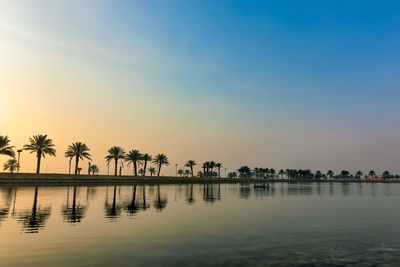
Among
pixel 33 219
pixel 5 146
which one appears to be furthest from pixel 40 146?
pixel 33 219

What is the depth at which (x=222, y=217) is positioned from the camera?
31.3 meters

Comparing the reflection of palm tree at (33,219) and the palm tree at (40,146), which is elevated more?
the palm tree at (40,146)

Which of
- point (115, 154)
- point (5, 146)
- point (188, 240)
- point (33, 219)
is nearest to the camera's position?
point (188, 240)

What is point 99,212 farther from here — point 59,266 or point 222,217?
point 59,266

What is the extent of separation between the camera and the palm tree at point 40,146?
322 feet

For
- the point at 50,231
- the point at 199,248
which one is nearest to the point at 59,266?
the point at 199,248

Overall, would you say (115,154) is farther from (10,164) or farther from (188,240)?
A: (188,240)

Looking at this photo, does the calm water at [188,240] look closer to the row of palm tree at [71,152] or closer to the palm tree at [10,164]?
the row of palm tree at [71,152]

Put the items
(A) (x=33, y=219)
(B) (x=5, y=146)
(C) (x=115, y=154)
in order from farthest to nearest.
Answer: (C) (x=115, y=154) → (B) (x=5, y=146) → (A) (x=33, y=219)

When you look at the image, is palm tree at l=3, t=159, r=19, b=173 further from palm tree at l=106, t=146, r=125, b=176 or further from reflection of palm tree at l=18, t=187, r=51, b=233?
reflection of palm tree at l=18, t=187, r=51, b=233

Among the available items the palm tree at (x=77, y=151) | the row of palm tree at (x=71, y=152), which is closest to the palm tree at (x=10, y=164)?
the row of palm tree at (x=71, y=152)

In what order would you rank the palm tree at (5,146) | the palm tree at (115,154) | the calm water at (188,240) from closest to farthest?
the calm water at (188,240) < the palm tree at (5,146) < the palm tree at (115,154)

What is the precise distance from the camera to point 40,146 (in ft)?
323

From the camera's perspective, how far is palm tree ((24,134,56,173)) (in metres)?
98.1
